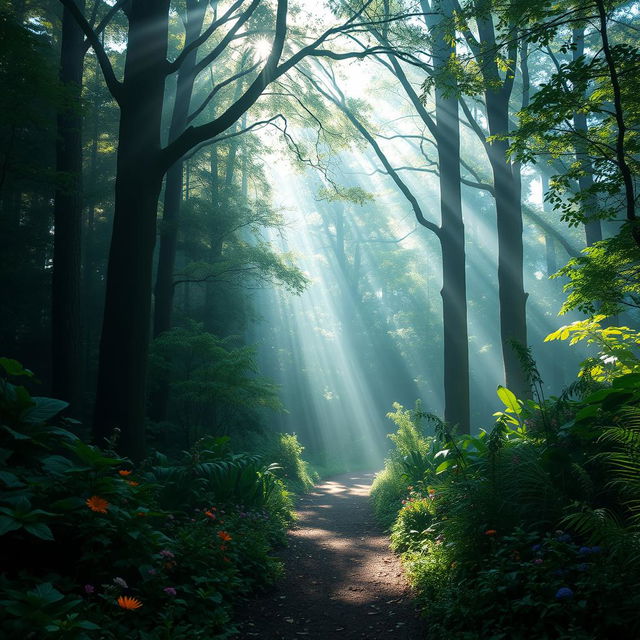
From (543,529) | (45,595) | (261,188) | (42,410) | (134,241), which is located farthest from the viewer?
(261,188)

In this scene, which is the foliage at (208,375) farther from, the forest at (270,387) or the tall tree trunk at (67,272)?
the tall tree trunk at (67,272)

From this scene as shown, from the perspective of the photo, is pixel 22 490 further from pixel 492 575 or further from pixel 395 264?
pixel 395 264

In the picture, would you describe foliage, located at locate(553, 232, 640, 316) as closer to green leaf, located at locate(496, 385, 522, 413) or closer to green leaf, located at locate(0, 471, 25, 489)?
green leaf, located at locate(496, 385, 522, 413)

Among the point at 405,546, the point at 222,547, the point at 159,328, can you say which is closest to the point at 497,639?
the point at 222,547

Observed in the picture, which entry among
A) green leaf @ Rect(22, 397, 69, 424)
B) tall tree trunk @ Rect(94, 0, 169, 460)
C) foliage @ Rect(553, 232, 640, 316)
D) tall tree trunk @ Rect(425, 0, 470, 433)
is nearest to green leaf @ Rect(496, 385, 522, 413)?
foliage @ Rect(553, 232, 640, 316)

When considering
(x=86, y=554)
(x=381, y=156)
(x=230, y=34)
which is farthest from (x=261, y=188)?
(x=86, y=554)

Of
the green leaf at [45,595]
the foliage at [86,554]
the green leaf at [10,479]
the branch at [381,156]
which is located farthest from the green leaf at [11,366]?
the branch at [381,156]

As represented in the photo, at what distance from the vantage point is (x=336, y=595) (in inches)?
172

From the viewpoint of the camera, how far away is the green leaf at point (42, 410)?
10.7 feet

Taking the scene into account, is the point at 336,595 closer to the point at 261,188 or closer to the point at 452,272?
the point at 452,272

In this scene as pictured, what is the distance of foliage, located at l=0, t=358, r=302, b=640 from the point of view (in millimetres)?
2371

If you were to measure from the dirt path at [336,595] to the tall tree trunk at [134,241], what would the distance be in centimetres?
226

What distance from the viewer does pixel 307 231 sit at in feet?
119

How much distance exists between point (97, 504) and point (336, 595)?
2.42 metres
